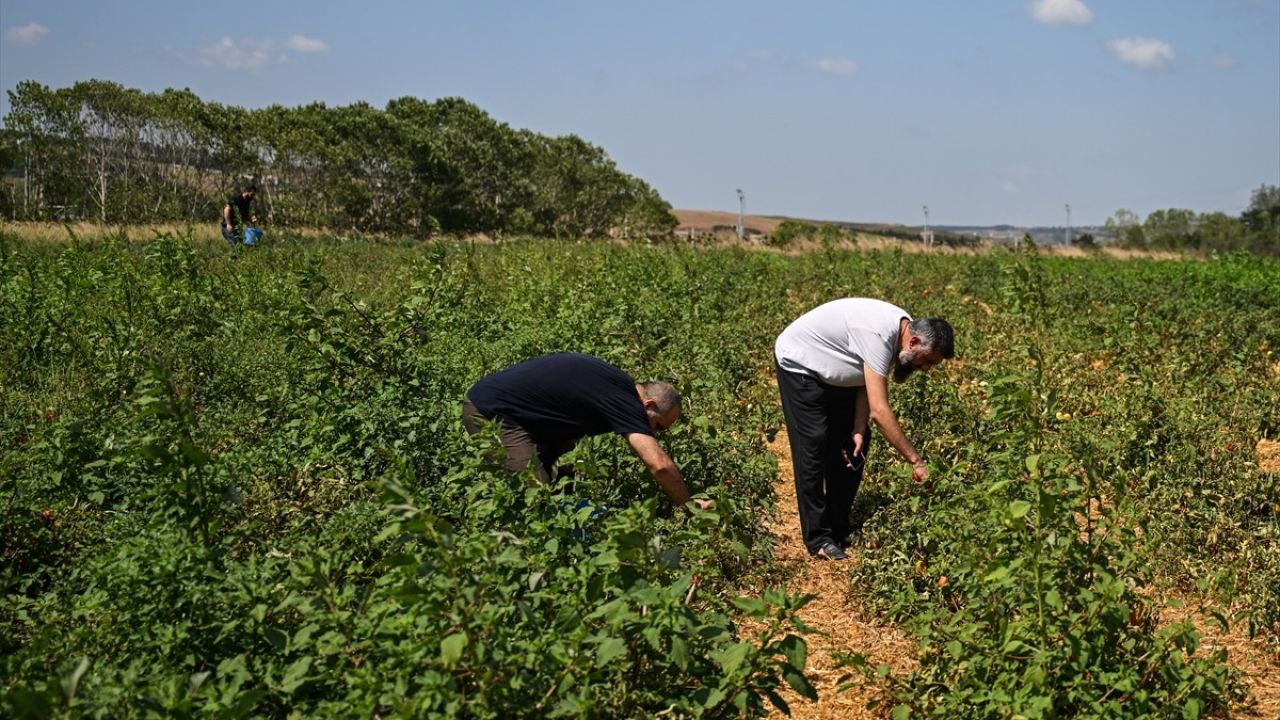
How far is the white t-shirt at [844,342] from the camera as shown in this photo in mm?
4961

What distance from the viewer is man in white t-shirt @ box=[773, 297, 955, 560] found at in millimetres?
4906

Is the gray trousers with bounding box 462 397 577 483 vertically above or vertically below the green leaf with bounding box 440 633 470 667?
above

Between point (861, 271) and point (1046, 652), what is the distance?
12.5m

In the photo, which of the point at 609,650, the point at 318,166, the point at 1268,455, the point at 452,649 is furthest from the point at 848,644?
the point at 318,166

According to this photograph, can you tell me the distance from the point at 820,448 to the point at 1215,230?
→ 5850 cm

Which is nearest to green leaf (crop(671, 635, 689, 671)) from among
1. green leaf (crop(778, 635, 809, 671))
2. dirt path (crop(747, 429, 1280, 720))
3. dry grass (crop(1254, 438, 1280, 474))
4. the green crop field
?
the green crop field

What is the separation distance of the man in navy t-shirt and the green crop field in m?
0.24

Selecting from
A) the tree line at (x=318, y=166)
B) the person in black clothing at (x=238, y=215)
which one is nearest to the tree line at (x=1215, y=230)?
the tree line at (x=318, y=166)

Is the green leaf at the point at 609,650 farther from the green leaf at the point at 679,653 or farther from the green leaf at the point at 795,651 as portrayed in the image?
the green leaf at the point at 795,651

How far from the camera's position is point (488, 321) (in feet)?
28.2

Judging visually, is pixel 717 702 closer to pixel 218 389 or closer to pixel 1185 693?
pixel 1185 693

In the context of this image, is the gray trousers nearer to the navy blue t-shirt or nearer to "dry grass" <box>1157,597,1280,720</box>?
the navy blue t-shirt

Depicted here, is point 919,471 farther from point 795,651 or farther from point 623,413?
point 795,651

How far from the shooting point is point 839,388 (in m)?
5.23
